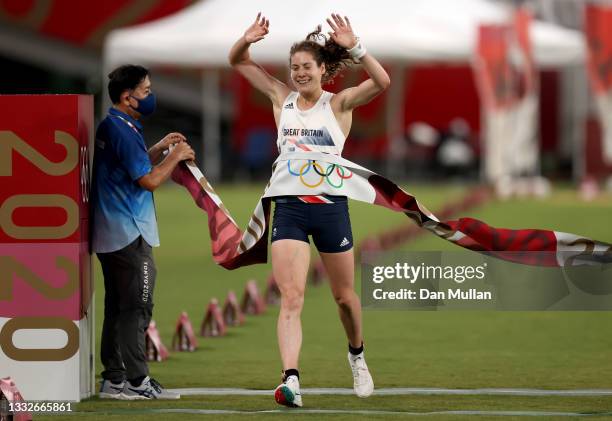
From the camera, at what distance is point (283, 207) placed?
30.1 feet

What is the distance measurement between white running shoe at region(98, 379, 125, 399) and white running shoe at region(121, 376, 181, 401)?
5cm

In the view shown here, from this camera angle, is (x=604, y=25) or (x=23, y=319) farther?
(x=604, y=25)

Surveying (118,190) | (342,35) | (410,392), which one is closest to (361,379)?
(410,392)

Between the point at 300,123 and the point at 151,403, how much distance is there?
1.81m

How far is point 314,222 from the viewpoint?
9.17m

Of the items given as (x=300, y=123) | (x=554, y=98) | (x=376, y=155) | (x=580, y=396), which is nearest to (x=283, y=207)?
(x=300, y=123)

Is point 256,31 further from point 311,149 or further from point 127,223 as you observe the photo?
point 127,223

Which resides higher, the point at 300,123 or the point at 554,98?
the point at 554,98

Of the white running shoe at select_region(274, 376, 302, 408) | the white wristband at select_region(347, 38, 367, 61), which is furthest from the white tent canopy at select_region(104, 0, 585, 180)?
the white running shoe at select_region(274, 376, 302, 408)

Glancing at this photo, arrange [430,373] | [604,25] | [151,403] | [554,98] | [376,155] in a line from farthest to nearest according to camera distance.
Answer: [554,98]
[376,155]
[604,25]
[430,373]
[151,403]

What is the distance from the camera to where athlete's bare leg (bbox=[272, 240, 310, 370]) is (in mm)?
9055

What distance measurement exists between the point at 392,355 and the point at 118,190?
3241 mm

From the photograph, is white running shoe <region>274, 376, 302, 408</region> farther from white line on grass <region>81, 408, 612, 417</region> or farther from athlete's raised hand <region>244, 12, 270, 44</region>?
athlete's raised hand <region>244, 12, 270, 44</region>

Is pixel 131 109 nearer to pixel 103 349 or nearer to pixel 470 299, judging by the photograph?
pixel 103 349
